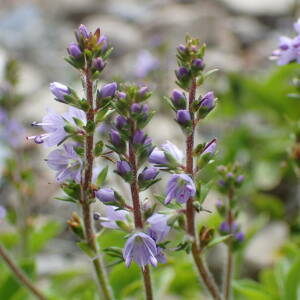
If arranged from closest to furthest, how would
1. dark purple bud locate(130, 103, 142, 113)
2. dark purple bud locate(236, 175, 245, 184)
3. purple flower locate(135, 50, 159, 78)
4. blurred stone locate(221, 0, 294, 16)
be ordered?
dark purple bud locate(130, 103, 142, 113) < dark purple bud locate(236, 175, 245, 184) < purple flower locate(135, 50, 159, 78) < blurred stone locate(221, 0, 294, 16)

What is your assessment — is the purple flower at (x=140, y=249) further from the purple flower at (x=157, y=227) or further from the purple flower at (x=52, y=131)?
the purple flower at (x=52, y=131)

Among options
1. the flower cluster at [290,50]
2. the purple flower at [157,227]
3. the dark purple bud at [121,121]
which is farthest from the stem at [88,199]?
the flower cluster at [290,50]

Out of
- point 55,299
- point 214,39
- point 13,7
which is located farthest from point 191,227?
point 13,7

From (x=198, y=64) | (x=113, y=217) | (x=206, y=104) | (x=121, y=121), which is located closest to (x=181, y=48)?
(x=198, y=64)

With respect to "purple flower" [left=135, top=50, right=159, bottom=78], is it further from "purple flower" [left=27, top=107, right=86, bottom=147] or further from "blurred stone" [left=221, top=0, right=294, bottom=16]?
"blurred stone" [left=221, top=0, right=294, bottom=16]

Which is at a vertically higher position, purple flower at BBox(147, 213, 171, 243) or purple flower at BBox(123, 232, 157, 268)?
purple flower at BBox(147, 213, 171, 243)

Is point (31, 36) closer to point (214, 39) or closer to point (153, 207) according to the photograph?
point (214, 39)

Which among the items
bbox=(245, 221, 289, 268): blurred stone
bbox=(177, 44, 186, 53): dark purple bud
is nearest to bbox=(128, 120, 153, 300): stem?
bbox=(177, 44, 186, 53): dark purple bud

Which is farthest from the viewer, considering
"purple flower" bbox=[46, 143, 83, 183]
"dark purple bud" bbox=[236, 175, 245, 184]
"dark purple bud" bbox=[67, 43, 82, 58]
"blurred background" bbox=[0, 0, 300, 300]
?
"blurred background" bbox=[0, 0, 300, 300]
